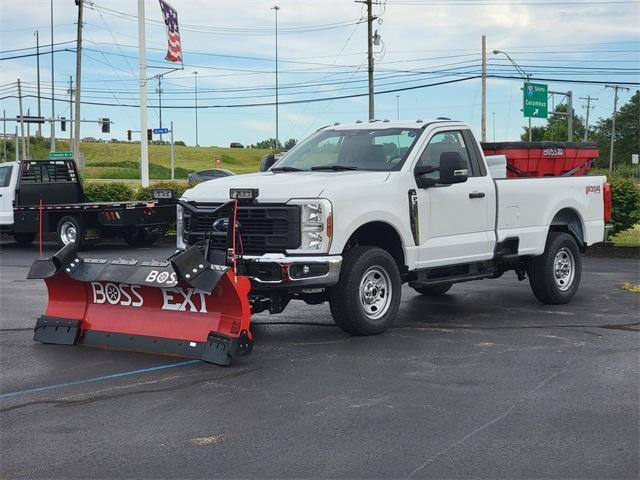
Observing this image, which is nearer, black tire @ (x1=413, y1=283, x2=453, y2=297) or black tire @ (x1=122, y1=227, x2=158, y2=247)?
black tire @ (x1=413, y1=283, x2=453, y2=297)

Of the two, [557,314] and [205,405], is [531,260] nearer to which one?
[557,314]

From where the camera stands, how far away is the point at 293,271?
8.51 m

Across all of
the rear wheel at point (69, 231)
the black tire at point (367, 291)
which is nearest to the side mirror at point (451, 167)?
the black tire at point (367, 291)

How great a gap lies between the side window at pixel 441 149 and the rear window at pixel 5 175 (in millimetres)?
14918

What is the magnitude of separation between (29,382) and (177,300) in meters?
1.57

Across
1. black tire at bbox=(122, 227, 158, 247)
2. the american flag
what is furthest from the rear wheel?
the american flag

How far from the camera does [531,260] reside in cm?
1146

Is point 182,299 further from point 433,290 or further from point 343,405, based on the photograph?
point 433,290

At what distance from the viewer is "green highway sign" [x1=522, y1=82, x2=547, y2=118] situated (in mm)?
50056

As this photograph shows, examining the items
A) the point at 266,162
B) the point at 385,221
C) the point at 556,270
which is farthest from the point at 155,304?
the point at 556,270

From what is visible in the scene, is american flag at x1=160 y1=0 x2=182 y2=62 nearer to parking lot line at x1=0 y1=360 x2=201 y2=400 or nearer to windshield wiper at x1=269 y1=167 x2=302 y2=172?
windshield wiper at x1=269 y1=167 x2=302 y2=172

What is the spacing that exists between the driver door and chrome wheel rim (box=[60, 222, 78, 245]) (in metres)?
12.8

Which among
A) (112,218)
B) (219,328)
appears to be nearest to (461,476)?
(219,328)

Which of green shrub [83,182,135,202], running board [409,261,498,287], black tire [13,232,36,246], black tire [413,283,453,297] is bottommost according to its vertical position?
black tire [413,283,453,297]
